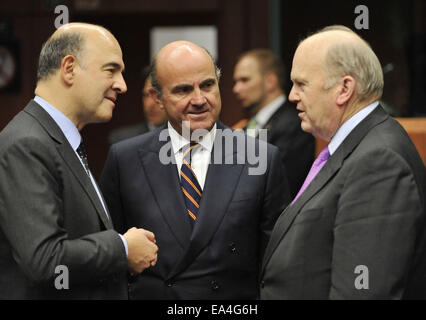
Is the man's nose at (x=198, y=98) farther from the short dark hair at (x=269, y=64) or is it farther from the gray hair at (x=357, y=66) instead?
the short dark hair at (x=269, y=64)

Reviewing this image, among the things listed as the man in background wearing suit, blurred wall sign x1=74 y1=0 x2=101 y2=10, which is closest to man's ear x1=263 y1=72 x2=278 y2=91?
the man in background wearing suit

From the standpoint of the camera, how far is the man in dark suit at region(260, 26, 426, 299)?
1.68 metres

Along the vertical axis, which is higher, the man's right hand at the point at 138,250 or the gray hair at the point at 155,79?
the gray hair at the point at 155,79

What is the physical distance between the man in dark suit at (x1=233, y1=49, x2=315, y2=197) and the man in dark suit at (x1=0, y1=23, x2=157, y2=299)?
1.98 metres

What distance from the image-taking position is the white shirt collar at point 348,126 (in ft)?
6.23

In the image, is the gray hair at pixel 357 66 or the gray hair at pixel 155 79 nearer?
the gray hair at pixel 357 66

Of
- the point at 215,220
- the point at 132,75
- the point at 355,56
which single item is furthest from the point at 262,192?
the point at 132,75

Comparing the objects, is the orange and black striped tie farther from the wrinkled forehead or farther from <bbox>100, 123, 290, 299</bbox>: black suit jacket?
the wrinkled forehead

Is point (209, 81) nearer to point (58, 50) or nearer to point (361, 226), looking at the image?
point (58, 50)

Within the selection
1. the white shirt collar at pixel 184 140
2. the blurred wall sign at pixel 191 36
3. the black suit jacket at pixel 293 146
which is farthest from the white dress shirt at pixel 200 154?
the blurred wall sign at pixel 191 36

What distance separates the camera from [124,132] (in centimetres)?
484

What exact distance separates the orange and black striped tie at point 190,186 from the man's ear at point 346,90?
662mm

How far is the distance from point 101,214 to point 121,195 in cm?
41

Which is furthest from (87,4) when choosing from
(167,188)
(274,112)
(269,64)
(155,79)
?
(167,188)
